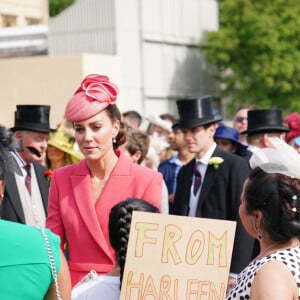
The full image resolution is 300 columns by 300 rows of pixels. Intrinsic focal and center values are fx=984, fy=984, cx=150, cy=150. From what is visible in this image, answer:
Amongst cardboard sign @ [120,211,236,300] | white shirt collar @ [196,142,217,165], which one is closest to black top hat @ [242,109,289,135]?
white shirt collar @ [196,142,217,165]

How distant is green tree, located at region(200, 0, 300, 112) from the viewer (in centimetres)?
3469

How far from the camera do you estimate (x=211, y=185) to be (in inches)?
312

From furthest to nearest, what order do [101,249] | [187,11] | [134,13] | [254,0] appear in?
[254,0], [187,11], [134,13], [101,249]

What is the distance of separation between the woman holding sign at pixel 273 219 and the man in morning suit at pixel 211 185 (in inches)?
125

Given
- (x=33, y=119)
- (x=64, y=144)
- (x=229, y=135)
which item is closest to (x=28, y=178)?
(x=33, y=119)

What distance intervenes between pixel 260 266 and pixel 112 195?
1.66 metres

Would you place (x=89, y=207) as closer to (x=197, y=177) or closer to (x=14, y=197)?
(x=14, y=197)

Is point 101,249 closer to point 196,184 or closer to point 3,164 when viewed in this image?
point 3,164

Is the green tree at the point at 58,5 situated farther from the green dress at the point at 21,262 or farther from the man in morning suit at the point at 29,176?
the green dress at the point at 21,262

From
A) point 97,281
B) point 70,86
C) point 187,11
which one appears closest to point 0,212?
point 97,281

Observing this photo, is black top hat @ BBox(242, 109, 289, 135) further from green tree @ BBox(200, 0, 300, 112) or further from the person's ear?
green tree @ BBox(200, 0, 300, 112)

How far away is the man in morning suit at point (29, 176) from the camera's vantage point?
7.50 metres

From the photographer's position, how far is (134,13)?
26.8 m

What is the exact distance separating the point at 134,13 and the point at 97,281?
2268 cm
